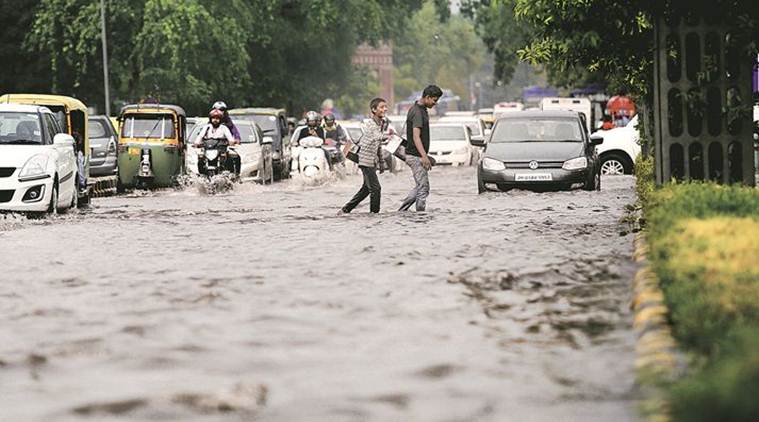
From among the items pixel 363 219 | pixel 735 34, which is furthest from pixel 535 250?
pixel 363 219

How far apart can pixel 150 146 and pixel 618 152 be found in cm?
958

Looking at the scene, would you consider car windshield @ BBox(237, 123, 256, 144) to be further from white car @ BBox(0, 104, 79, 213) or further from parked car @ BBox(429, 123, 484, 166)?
parked car @ BBox(429, 123, 484, 166)

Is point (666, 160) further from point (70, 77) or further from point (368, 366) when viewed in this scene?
point (70, 77)

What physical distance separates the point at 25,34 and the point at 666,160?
156ft

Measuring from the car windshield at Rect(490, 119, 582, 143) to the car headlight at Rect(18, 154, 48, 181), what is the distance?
30.2 ft

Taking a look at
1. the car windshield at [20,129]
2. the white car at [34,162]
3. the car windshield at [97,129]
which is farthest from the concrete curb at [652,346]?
the car windshield at [97,129]

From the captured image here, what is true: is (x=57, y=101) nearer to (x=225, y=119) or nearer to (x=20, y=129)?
(x=225, y=119)

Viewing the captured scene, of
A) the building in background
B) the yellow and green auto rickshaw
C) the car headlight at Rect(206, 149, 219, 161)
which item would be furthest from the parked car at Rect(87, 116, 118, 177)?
the building in background

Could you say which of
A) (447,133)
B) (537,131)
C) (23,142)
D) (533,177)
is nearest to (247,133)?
(537,131)

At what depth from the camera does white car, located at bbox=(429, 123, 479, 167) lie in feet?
180

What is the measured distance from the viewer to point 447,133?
5656cm

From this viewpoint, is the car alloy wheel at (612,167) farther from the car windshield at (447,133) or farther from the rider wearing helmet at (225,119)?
the car windshield at (447,133)

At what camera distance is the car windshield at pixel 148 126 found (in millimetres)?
36312

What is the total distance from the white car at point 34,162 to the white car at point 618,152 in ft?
48.8
